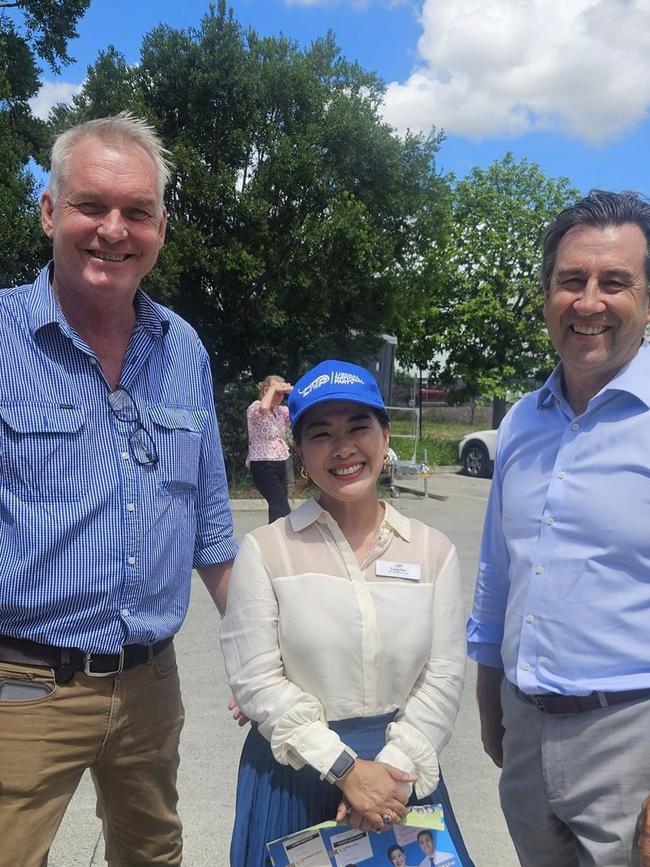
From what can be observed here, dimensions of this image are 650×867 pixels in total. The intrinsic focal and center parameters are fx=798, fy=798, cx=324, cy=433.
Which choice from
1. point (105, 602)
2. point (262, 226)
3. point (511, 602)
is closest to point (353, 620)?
point (511, 602)

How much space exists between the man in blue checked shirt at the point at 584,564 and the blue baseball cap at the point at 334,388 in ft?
1.61

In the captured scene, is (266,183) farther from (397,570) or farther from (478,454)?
(397,570)

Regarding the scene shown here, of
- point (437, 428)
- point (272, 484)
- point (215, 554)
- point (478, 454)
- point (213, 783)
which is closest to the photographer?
point (215, 554)

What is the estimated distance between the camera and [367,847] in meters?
1.86

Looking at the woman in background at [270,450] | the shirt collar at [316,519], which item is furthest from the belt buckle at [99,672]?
the woman in background at [270,450]

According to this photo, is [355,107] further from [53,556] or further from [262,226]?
[53,556]

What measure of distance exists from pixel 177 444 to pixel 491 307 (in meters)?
25.1

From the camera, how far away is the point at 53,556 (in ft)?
6.59

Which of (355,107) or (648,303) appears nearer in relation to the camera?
(648,303)

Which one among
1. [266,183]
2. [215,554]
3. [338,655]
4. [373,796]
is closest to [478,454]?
[266,183]

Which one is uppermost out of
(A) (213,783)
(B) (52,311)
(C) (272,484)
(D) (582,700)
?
(B) (52,311)

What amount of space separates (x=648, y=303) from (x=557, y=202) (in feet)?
95.2

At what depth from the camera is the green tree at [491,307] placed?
26.7m

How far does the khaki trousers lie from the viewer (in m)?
2.01
